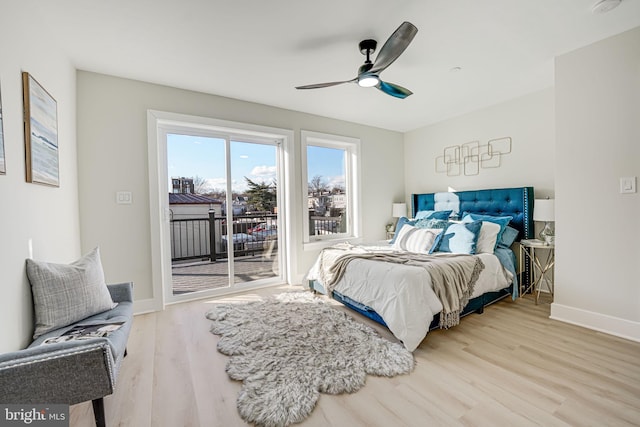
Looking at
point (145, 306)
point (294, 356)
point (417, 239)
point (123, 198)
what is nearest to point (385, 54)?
point (417, 239)

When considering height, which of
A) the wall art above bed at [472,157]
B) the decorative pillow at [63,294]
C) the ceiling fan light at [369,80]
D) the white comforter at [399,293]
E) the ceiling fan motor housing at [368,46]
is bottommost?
the white comforter at [399,293]

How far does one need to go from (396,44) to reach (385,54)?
14cm

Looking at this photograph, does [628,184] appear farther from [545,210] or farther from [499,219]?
[499,219]

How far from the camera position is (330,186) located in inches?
181

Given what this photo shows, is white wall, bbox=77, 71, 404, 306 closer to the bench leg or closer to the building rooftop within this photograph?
the building rooftop

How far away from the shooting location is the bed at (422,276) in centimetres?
219

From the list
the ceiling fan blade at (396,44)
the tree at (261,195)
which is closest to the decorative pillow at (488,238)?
the ceiling fan blade at (396,44)

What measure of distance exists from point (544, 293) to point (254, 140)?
14.1 ft

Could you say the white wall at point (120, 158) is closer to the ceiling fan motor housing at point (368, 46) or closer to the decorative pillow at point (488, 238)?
the ceiling fan motor housing at point (368, 46)

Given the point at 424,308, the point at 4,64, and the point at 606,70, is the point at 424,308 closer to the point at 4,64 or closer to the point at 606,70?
the point at 606,70

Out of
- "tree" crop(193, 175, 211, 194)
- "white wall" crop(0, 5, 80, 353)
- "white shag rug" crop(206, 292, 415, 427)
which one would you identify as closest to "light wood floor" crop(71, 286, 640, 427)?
"white shag rug" crop(206, 292, 415, 427)

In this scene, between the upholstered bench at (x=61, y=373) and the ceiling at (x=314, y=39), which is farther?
the ceiling at (x=314, y=39)

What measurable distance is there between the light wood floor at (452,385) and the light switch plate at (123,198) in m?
1.38

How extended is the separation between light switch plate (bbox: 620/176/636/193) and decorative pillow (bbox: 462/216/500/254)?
1114 mm
